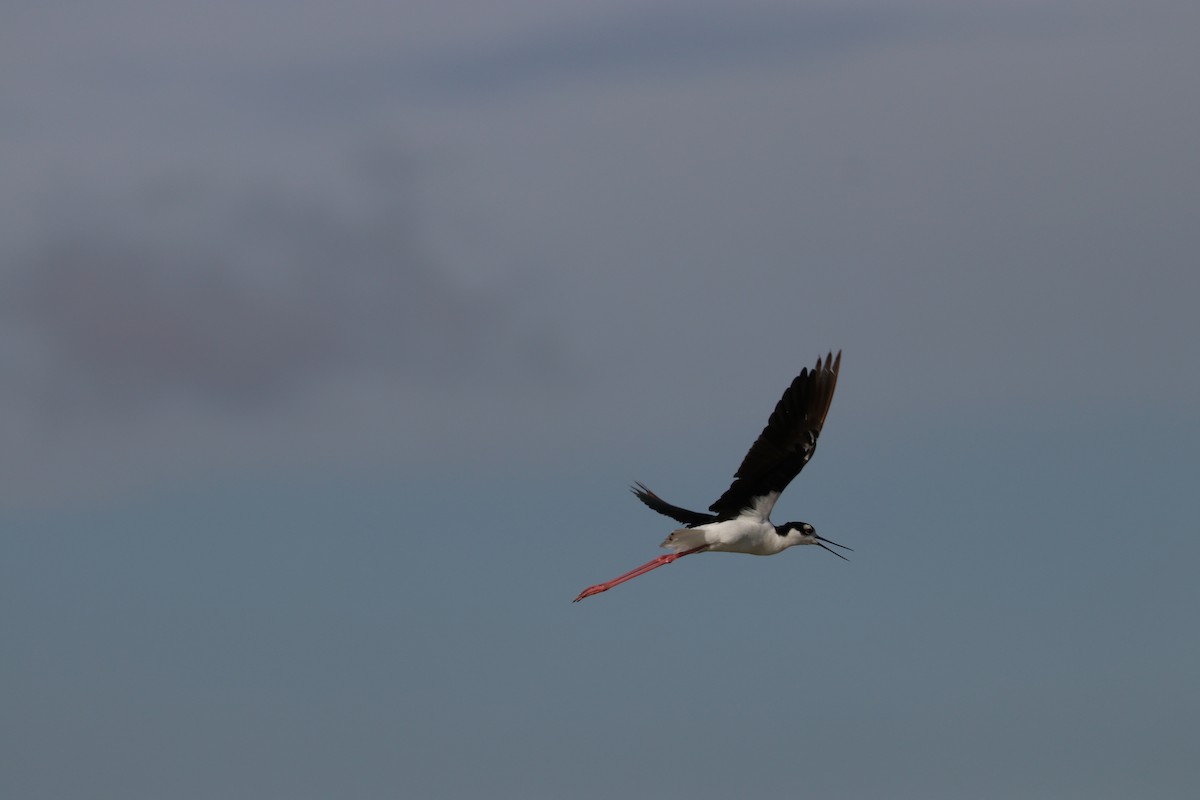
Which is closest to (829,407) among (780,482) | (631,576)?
(780,482)

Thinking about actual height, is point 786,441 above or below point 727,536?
above

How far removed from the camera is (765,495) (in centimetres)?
3559

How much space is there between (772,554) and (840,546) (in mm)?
1031

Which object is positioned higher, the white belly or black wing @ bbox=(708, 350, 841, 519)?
black wing @ bbox=(708, 350, 841, 519)

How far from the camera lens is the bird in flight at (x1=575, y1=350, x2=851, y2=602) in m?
34.3

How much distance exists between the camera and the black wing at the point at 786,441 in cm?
3431

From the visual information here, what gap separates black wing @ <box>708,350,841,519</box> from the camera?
113 ft

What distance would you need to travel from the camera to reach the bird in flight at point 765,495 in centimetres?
3434

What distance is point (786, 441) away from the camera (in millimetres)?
34688

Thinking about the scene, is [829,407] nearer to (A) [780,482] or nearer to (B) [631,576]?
(A) [780,482]

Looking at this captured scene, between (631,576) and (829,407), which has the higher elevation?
(829,407)

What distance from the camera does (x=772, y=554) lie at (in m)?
36.5

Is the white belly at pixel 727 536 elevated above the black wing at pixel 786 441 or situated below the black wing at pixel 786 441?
below

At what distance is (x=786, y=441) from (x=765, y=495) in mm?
A: 1214
